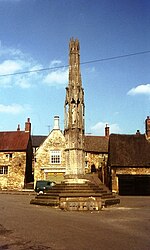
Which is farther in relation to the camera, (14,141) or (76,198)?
(14,141)

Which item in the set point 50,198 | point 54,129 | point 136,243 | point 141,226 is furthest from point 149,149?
point 136,243

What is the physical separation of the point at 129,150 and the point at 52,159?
10.2 meters

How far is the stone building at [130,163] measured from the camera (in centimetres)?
3171

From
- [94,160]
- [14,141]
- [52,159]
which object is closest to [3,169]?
[14,141]

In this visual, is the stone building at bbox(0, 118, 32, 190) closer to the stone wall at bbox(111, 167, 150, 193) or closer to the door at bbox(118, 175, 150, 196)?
the stone wall at bbox(111, 167, 150, 193)

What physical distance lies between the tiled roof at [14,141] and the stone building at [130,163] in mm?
13084

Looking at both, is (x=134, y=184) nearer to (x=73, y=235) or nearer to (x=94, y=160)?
(x=94, y=160)

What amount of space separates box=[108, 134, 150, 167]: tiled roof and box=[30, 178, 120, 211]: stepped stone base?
1474 centimetres

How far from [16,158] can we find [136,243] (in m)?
35.0

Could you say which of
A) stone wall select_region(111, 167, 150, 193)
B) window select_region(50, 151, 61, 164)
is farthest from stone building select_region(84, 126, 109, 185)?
stone wall select_region(111, 167, 150, 193)

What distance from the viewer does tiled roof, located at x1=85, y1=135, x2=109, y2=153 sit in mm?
44906

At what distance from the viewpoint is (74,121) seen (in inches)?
753

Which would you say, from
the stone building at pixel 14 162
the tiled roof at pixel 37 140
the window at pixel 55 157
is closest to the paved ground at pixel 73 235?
the window at pixel 55 157

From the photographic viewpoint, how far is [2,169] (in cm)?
4047
